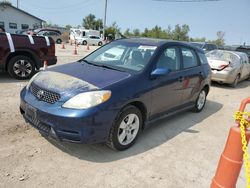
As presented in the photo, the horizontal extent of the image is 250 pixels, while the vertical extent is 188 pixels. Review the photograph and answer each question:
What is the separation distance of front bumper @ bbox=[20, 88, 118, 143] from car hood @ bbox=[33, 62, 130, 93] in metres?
0.31

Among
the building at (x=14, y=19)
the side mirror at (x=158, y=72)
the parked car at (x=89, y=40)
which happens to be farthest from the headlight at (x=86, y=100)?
the building at (x=14, y=19)

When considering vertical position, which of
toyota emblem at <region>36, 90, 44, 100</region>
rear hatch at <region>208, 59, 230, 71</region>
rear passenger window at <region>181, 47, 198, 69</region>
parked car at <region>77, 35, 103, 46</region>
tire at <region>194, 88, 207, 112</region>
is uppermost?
rear passenger window at <region>181, 47, 198, 69</region>

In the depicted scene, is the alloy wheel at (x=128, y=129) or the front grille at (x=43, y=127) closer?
the front grille at (x=43, y=127)

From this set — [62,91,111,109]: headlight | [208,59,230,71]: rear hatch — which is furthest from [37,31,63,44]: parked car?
[62,91,111,109]: headlight

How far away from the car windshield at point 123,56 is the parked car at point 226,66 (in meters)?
6.06

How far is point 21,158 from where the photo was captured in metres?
3.47

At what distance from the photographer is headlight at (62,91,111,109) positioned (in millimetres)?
3309

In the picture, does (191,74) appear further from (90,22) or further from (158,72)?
(90,22)

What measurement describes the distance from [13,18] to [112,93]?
4513 centimetres

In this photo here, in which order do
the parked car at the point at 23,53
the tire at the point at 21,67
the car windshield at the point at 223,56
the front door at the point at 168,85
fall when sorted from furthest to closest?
the car windshield at the point at 223,56 → the tire at the point at 21,67 → the parked car at the point at 23,53 → the front door at the point at 168,85

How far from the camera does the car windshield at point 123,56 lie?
4.31 m

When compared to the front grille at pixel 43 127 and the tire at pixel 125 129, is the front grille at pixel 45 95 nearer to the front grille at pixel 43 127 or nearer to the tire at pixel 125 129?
the front grille at pixel 43 127

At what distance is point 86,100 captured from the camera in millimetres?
3332

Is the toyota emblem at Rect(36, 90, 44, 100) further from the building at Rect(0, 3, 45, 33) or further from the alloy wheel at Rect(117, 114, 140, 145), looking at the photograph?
the building at Rect(0, 3, 45, 33)
